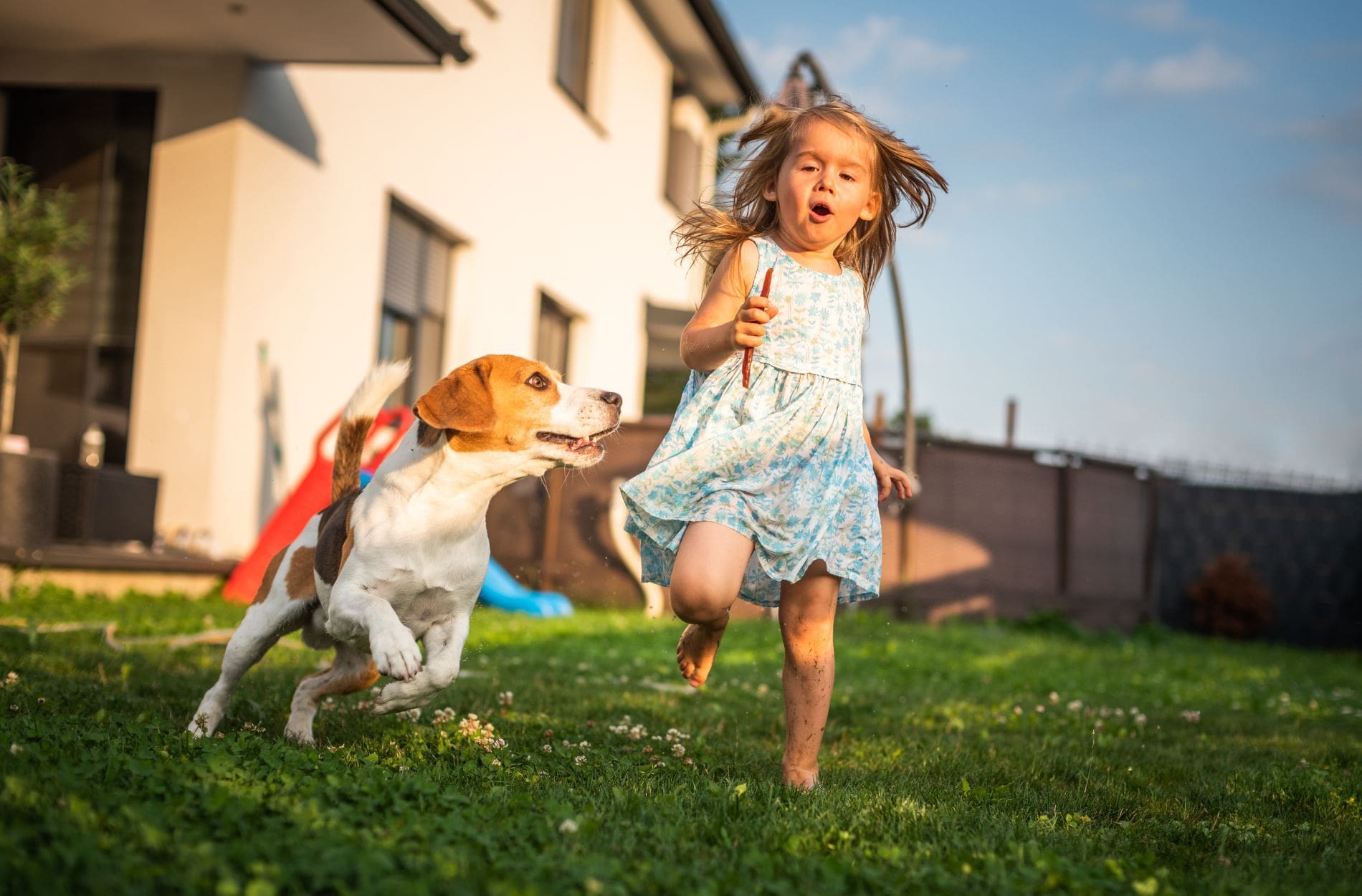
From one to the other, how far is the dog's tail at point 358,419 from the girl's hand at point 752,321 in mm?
1251

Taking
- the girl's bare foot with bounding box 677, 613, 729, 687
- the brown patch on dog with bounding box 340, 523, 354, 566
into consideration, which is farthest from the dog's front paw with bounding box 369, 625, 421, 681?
the girl's bare foot with bounding box 677, 613, 729, 687

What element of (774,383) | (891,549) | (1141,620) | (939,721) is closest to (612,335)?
(891,549)

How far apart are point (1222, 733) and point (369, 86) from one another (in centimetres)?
848

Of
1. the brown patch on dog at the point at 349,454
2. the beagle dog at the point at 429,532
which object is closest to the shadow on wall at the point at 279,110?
the brown patch on dog at the point at 349,454

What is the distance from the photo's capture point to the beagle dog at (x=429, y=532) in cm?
356

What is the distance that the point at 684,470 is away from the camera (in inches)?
137

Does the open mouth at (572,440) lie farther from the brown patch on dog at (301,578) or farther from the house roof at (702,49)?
the house roof at (702,49)

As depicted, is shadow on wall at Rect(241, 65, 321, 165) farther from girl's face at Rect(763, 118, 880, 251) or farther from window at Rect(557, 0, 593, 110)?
girl's face at Rect(763, 118, 880, 251)

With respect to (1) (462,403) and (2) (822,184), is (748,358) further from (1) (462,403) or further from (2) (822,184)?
(1) (462,403)

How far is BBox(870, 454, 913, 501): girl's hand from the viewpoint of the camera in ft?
12.9

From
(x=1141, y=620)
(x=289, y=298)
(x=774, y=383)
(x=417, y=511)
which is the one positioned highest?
(x=289, y=298)

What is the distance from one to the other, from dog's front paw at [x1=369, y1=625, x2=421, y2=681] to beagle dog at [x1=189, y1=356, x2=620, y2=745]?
10cm

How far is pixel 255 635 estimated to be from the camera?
3900 millimetres

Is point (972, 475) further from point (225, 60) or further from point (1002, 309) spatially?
point (225, 60)
